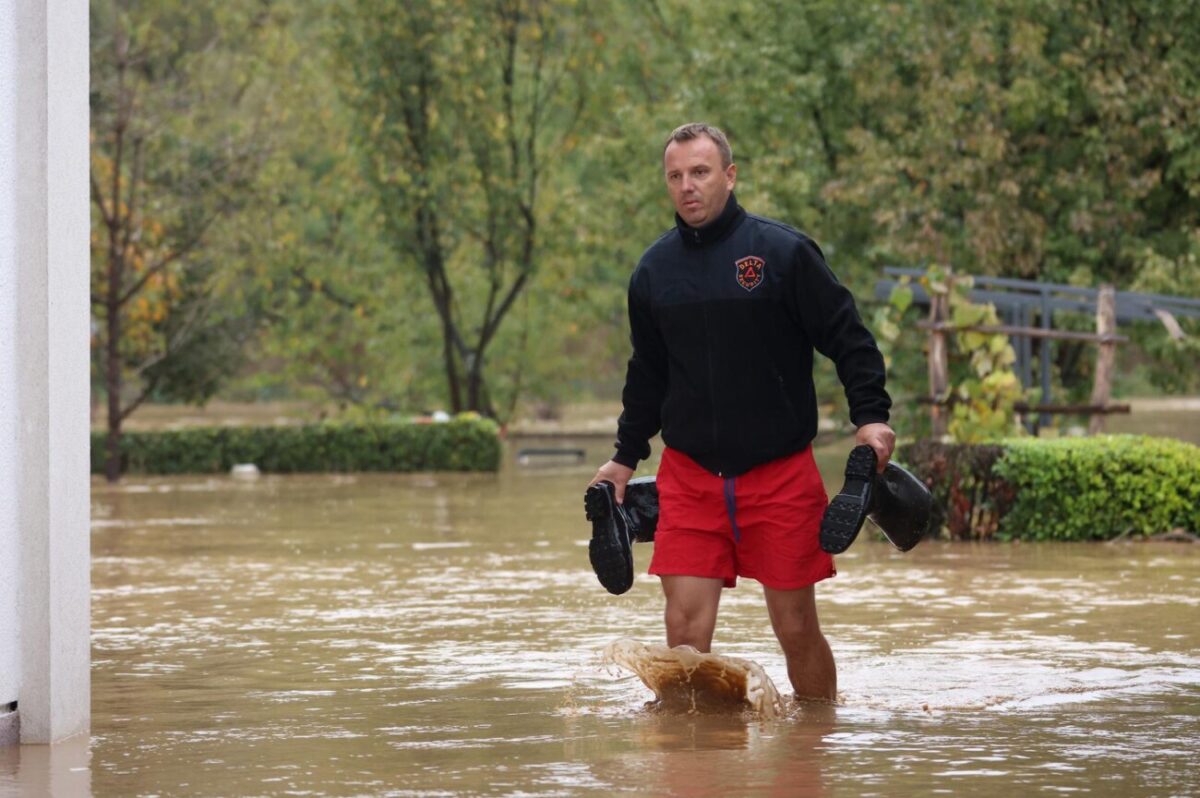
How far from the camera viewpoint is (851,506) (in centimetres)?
725

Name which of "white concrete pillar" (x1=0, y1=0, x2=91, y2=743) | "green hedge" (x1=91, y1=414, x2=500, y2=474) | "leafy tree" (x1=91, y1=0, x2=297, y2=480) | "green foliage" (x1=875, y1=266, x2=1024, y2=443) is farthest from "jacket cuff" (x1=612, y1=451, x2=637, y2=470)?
"green hedge" (x1=91, y1=414, x2=500, y2=474)

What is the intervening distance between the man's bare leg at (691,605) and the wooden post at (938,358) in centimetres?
1112

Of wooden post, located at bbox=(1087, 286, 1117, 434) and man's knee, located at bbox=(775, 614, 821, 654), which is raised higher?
wooden post, located at bbox=(1087, 286, 1117, 434)

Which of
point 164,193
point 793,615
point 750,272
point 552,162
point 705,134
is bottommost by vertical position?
point 793,615

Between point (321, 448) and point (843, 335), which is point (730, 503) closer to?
point (843, 335)

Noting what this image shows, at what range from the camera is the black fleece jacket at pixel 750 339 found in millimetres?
7406

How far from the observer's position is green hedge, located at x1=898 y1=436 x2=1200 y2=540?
1625 cm

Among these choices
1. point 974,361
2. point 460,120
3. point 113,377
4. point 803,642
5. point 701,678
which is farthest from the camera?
point 460,120

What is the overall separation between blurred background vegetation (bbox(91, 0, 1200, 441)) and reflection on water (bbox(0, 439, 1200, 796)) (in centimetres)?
1279

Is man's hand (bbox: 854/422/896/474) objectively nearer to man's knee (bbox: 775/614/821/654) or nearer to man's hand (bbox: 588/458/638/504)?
man's knee (bbox: 775/614/821/654)

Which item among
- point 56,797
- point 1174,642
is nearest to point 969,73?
point 1174,642

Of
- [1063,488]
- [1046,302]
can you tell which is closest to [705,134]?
[1063,488]

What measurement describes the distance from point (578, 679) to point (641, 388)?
177 centimetres

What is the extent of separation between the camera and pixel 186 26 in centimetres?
4056
